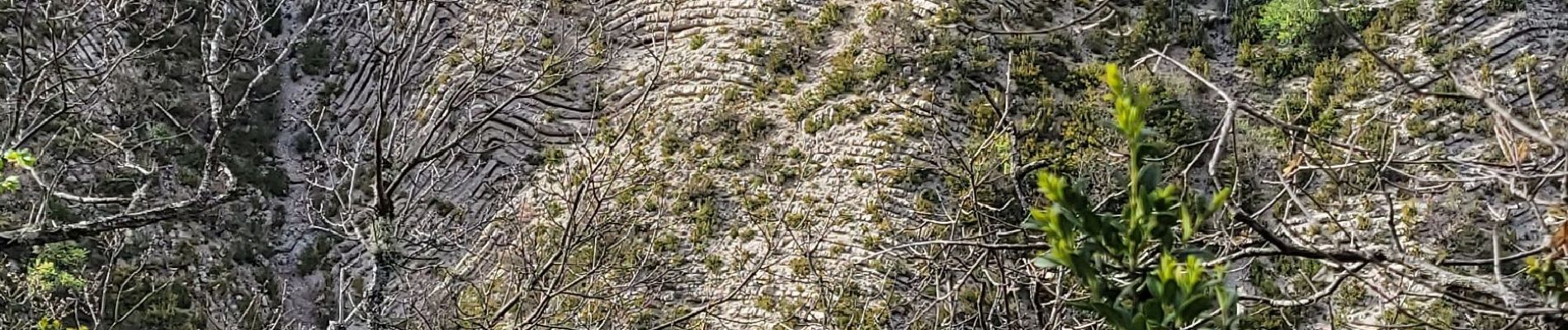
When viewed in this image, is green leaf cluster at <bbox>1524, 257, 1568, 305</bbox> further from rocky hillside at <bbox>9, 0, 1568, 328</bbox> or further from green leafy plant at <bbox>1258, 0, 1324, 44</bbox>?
green leafy plant at <bbox>1258, 0, 1324, 44</bbox>

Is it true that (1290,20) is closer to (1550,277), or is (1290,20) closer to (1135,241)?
(1550,277)

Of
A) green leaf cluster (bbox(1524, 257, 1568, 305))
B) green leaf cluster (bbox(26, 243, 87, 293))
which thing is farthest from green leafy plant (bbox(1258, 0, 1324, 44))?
green leaf cluster (bbox(26, 243, 87, 293))

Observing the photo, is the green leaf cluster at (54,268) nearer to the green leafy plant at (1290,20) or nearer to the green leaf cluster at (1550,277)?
the green leaf cluster at (1550,277)

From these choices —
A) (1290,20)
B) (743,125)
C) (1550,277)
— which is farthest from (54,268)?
(1290,20)

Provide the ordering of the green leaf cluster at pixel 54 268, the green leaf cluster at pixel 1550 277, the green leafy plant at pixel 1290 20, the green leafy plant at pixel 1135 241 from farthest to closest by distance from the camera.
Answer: the green leafy plant at pixel 1290 20, the green leaf cluster at pixel 54 268, the green leaf cluster at pixel 1550 277, the green leafy plant at pixel 1135 241

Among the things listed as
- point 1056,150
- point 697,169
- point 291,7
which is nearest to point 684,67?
point 697,169

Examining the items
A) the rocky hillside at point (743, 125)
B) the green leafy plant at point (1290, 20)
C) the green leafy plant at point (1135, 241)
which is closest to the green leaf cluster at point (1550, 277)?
the green leafy plant at point (1135, 241)

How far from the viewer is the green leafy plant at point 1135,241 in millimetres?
1123

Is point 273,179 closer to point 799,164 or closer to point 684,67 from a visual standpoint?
point 684,67

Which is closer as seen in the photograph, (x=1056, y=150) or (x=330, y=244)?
(x=1056, y=150)

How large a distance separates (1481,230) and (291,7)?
1276 centimetres

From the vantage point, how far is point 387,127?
440 inches

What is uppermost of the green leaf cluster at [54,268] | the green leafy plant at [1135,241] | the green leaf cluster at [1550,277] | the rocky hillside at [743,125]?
the green leafy plant at [1135,241]

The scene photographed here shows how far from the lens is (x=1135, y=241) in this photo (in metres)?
1.17
